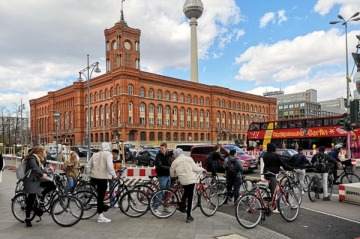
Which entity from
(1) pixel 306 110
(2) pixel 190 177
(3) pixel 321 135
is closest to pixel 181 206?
(2) pixel 190 177

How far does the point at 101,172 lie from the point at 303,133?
89.8 feet

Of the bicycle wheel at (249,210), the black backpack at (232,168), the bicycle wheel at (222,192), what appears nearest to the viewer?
the bicycle wheel at (249,210)

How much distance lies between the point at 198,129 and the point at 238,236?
74.0m

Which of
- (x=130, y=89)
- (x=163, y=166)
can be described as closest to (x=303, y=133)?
(x=163, y=166)

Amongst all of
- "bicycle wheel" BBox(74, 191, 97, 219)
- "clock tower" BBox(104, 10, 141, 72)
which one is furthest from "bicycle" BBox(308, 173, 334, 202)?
"clock tower" BBox(104, 10, 141, 72)

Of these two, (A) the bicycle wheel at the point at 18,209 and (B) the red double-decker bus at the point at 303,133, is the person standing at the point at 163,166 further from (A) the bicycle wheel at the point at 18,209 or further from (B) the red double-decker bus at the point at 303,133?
(B) the red double-decker bus at the point at 303,133

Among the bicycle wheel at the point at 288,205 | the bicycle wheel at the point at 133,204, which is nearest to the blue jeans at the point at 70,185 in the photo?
the bicycle wheel at the point at 133,204

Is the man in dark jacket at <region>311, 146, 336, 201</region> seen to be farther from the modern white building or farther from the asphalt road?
the modern white building

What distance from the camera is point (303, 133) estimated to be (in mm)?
30953

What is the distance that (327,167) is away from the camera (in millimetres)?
10289

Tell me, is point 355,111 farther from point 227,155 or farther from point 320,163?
point 227,155

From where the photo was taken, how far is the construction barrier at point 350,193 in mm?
9406

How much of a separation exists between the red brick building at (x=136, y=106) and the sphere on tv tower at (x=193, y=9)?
26.7 metres

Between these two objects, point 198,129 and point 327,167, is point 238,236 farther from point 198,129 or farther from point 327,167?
point 198,129
